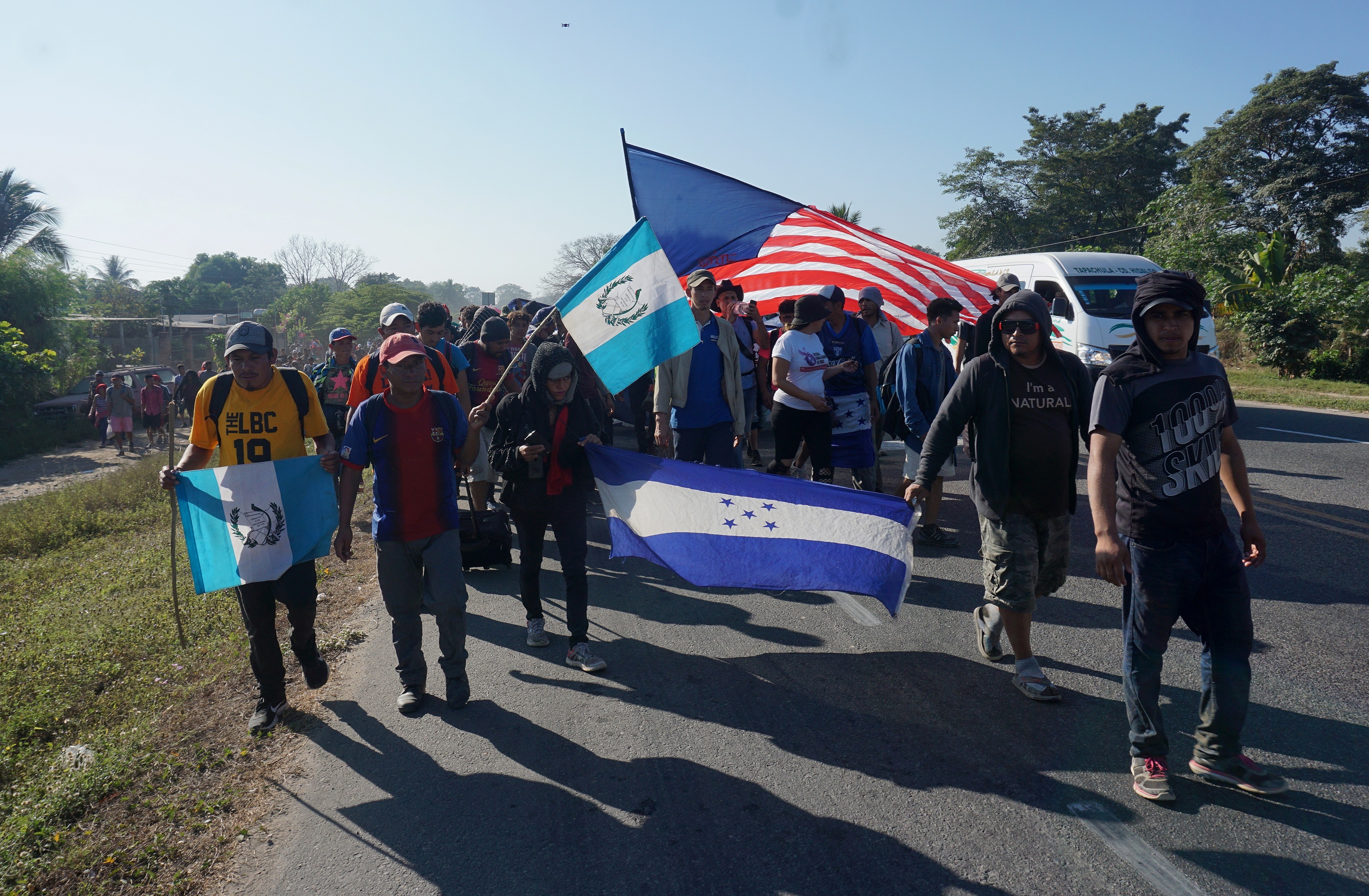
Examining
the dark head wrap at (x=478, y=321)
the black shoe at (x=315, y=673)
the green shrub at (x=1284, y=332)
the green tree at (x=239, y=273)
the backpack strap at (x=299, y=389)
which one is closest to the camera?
the backpack strap at (x=299, y=389)

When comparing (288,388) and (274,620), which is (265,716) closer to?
(274,620)

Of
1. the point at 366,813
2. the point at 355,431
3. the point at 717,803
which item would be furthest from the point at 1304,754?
the point at 355,431

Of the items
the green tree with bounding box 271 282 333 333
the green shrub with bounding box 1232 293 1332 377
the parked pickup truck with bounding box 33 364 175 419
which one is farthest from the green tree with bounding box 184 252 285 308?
the green shrub with bounding box 1232 293 1332 377

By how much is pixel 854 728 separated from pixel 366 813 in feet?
7.14

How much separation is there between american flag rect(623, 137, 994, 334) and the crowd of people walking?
392mm

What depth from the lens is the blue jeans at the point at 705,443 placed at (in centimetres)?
640

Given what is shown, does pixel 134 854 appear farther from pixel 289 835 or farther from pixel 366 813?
pixel 366 813

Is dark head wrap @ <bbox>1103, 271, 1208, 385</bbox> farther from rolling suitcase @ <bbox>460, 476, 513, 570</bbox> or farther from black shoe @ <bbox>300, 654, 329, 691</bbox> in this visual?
rolling suitcase @ <bbox>460, 476, 513, 570</bbox>

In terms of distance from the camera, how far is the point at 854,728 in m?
4.00

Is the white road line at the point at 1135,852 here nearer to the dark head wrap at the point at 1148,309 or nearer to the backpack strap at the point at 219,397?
the dark head wrap at the point at 1148,309

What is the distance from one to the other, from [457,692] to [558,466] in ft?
4.39

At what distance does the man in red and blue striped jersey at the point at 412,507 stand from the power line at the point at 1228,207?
23496 mm

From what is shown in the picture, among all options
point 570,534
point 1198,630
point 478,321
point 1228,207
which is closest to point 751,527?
point 570,534

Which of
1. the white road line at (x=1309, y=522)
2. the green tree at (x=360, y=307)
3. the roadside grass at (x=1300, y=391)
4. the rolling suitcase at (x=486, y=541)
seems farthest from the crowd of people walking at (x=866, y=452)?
the green tree at (x=360, y=307)
